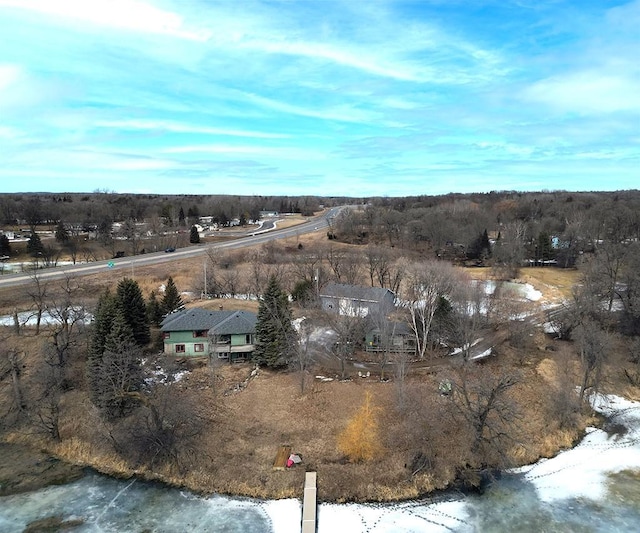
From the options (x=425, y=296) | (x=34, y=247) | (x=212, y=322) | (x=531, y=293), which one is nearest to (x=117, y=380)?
(x=212, y=322)

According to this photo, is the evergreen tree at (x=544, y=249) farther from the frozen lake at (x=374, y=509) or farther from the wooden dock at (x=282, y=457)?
the wooden dock at (x=282, y=457)

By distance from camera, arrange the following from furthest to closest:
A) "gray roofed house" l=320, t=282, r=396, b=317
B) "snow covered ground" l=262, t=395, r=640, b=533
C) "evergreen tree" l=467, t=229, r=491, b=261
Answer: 1. "evergreen tree" l=467, t=229, r=491, b=261
2. "gray roofed house" l=320, t=282, r=396, b=317
3. "snow covered ground" l=262, t=395, r=640, b=533

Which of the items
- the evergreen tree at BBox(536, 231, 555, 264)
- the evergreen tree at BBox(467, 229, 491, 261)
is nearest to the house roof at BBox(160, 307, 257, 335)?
the evergreen tree at BBox(467, 229, 491, 261)

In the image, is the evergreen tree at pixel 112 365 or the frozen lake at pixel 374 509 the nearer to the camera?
the frozen lake at pixel 374 509

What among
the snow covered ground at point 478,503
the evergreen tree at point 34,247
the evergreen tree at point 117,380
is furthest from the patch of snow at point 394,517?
the evergreen tree at point 34,247

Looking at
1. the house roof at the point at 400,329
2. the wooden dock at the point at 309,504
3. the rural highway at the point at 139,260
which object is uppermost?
the rural highway at the point at 139,260

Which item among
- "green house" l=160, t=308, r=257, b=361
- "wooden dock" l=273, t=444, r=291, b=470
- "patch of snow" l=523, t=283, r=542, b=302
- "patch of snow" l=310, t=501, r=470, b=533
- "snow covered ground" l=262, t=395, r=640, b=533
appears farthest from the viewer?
"patch of snow" l=523, t=283, r=542, b=302

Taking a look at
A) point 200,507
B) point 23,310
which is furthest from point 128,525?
point 23,310

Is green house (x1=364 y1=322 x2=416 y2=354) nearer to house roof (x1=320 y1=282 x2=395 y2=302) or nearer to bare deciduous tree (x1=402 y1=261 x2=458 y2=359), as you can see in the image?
bare deciduous tree (x1=402 y1=261 x2=458 y2=359)
